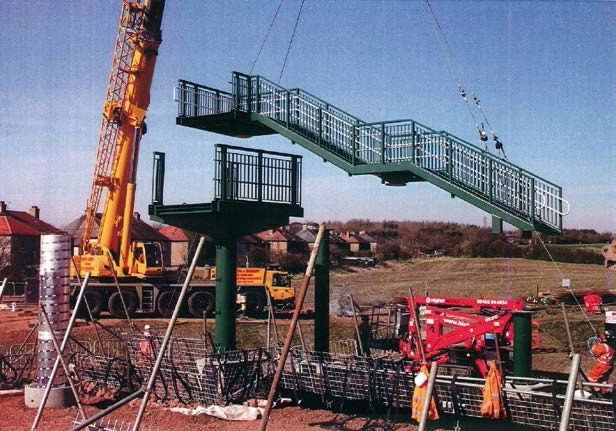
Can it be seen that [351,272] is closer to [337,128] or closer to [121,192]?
[121,192]

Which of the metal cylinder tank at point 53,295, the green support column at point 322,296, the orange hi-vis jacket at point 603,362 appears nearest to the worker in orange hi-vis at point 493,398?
the orange hi-vis jacket at point 603,362

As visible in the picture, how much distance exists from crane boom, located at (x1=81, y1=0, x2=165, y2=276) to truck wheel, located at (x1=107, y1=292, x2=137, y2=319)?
1651 millimetres

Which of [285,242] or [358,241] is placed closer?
[358,241]

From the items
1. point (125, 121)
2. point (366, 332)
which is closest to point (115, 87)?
point (125, 121)

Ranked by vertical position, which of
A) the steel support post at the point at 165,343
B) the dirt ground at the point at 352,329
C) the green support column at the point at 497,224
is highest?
the green support column at the point at 497,224

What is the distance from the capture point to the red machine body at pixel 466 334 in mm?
15547

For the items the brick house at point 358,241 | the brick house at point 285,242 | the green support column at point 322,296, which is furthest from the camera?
the brick house at point 285,242

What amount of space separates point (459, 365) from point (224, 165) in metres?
7.20

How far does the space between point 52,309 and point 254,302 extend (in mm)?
17181

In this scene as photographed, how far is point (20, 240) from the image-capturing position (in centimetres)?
5306

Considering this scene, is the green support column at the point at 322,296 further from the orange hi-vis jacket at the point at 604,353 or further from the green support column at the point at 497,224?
the orange hi-vis jacket at the point at 604,353

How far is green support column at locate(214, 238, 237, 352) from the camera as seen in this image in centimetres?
1428

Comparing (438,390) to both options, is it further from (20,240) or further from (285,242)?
(285,242)

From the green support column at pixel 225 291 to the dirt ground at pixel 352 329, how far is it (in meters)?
2.07
